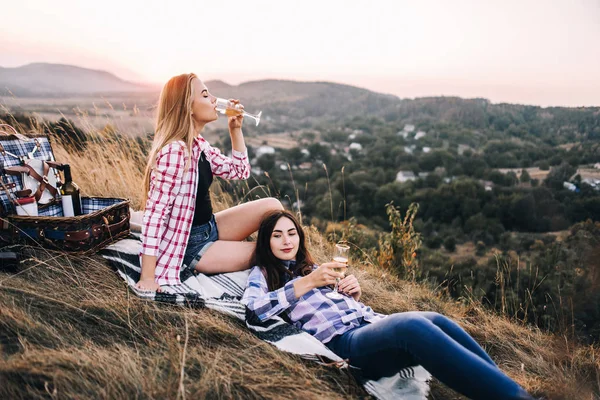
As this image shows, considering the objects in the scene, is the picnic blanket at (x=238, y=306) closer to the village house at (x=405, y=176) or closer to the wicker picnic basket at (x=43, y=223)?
the wicker picnic basket at (x=43, y=223)

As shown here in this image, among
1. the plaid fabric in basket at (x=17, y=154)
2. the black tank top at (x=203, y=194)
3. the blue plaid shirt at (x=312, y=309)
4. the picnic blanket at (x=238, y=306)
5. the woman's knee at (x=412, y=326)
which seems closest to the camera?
the woman's knee at (x=412, y=326)

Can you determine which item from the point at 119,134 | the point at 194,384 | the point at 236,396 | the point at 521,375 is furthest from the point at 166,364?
the point at 119,134

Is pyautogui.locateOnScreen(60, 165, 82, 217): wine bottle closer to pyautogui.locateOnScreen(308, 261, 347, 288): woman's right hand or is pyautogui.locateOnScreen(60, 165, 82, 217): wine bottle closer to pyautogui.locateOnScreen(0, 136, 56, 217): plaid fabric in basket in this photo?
pyautogui.locateOnScreen(0, 136, 56, 217): plaid fabric in basket

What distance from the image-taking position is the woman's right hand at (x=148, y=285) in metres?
2.31

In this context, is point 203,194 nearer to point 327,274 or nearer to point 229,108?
point 229,108

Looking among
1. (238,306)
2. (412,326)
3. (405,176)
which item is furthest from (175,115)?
(405,176)

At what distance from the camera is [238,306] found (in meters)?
2.30

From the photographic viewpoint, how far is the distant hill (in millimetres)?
5268

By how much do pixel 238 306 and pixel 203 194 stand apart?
0.81 metres

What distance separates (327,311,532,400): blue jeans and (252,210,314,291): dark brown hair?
0.62 m

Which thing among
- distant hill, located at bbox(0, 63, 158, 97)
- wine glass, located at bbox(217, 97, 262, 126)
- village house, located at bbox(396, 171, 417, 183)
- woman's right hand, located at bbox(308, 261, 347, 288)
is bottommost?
village house, located at bbox(396, 171, 417, 183)

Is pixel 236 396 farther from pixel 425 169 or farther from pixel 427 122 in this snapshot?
pixel 427 122

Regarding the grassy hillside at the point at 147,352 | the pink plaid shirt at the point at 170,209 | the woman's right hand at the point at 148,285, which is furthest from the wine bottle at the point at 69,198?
the woman's right hand at the point at 148,285

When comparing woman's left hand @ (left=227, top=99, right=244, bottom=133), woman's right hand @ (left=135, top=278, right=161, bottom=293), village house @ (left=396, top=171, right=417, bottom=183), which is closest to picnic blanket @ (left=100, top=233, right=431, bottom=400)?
woman's right hand @ (left=135, top=278, right=161, bottom=293)
